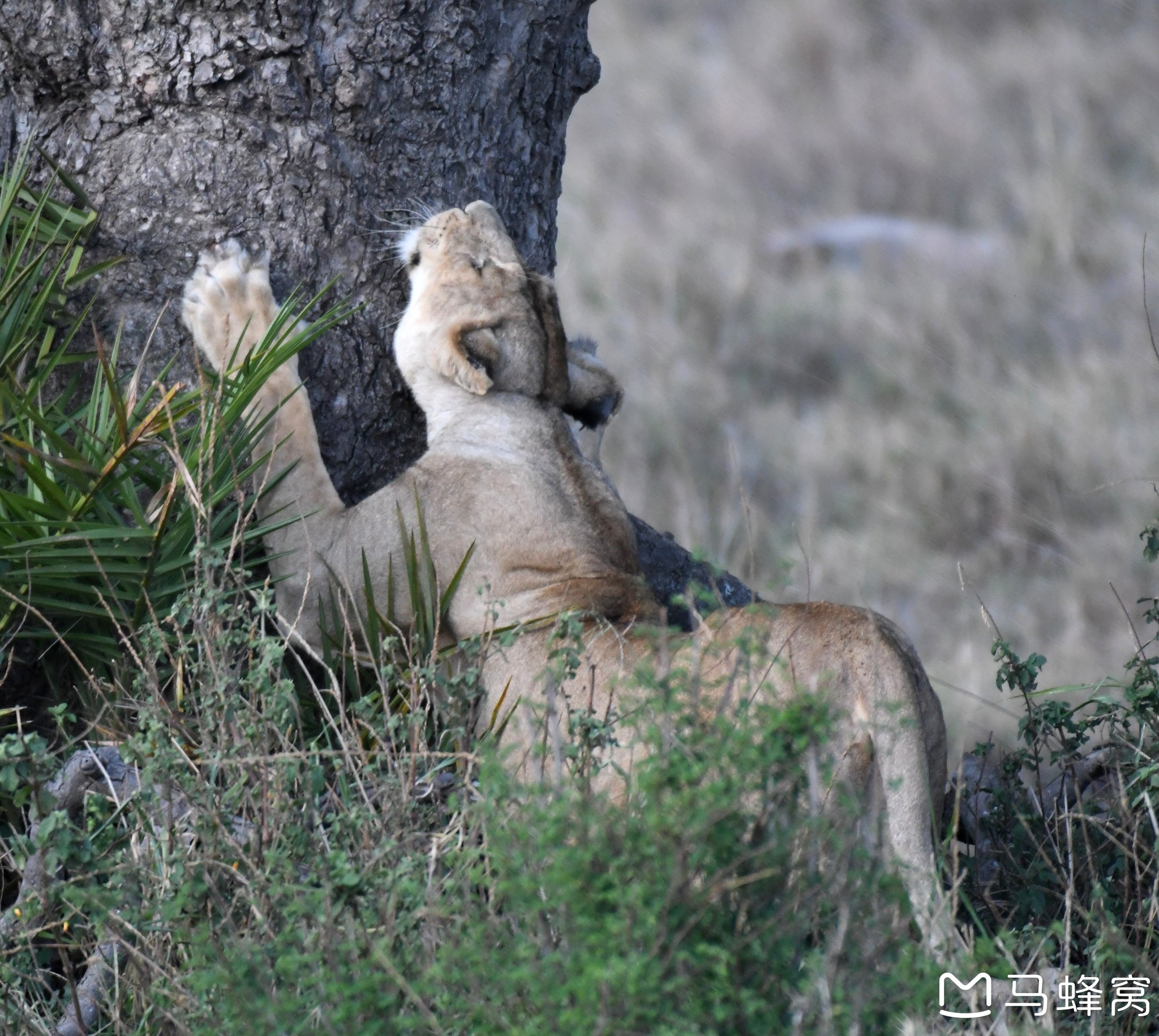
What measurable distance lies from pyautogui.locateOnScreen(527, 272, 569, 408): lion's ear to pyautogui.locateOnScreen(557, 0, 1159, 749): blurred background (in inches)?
28.9

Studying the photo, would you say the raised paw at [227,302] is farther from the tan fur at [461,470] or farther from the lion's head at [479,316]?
the lion's head at [479,316]

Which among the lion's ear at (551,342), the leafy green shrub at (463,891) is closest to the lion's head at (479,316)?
the lion's ear at (551,342)

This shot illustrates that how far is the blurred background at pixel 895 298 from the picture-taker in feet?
28.1

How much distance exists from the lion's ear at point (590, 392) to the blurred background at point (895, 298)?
536mm

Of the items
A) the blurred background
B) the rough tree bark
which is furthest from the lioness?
the blurred background

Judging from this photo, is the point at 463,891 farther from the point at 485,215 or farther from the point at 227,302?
the point at 485,215

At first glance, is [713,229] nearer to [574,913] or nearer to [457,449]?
[457,449]

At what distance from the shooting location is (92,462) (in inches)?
138

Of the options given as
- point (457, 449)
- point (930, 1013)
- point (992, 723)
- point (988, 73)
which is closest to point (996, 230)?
point (988, 73)

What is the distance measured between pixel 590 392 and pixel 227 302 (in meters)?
1.09

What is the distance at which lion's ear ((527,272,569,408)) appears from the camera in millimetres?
4305
